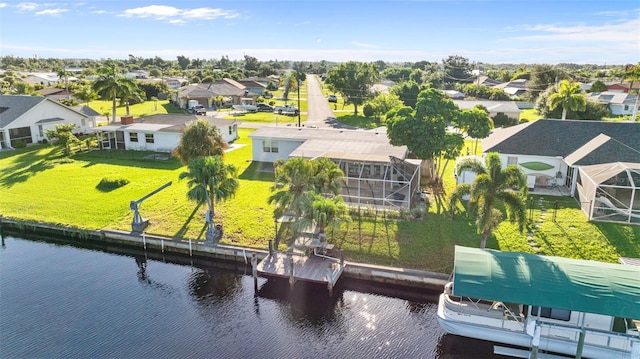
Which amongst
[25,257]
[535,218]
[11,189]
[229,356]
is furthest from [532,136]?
[11,189]

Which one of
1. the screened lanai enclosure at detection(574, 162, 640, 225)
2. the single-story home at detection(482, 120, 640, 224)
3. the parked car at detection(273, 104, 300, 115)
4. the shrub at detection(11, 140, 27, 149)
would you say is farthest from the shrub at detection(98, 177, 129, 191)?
the parked car at detection(273, 104, 300, 115)

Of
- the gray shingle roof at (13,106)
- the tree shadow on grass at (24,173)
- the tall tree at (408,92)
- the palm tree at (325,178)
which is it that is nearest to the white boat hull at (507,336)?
the palm tree at (325,178)

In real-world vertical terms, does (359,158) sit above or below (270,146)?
above

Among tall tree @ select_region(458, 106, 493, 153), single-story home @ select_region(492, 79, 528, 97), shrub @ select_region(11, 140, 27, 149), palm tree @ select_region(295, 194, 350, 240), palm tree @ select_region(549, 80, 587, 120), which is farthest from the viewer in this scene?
single-story home @ select_region(492, 79, 528, 97)

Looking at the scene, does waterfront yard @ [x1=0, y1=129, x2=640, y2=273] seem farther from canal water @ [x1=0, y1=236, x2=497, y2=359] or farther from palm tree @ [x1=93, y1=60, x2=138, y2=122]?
palm tree @ [x1=93, y1=60, x2=138, y2=122]

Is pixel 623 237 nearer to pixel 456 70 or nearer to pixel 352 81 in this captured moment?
pixel 352 81

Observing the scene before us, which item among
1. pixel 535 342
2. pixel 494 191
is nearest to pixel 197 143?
pixel 494 191
